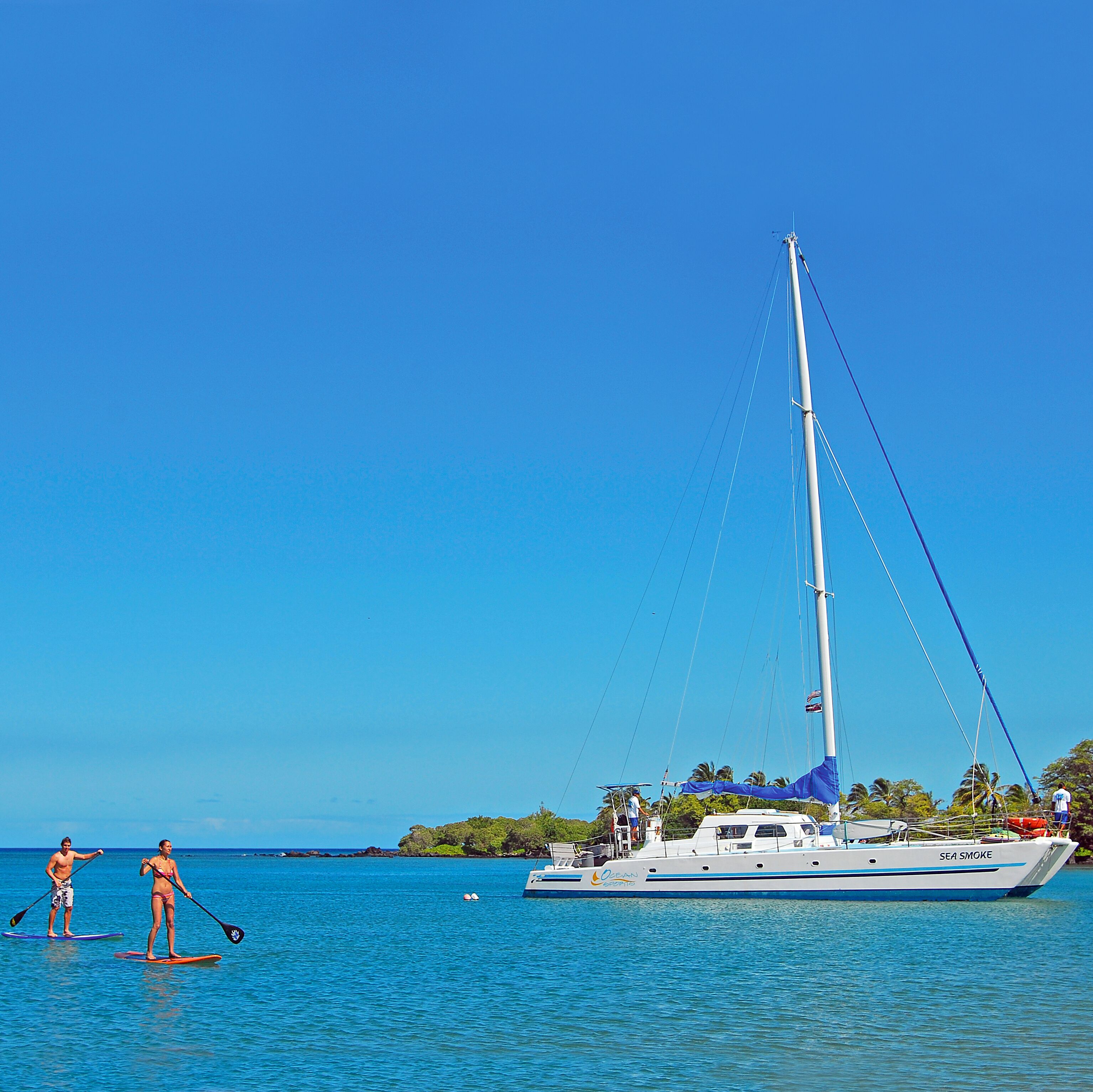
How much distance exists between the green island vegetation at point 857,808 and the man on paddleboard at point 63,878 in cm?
2318

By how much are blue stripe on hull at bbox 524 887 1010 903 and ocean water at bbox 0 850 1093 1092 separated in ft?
1.71

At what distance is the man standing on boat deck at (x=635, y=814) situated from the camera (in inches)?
1783

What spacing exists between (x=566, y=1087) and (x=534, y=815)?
151 metres

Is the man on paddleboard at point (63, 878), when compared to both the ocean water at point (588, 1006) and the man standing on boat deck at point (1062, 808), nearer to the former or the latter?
the ocean water at point (588, 1006)

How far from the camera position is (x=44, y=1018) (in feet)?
59.8

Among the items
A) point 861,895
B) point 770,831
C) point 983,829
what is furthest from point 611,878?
point 983,829

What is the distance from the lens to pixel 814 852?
3975 centimetres

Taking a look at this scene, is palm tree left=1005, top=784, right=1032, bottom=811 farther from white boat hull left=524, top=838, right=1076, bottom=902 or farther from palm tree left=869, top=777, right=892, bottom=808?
white boat hull left=524, top=838, right=1076, bottom=902

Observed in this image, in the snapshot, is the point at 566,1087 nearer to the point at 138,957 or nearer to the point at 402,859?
the point at 138,957

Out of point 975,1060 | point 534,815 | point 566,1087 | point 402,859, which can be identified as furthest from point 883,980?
point 402,859

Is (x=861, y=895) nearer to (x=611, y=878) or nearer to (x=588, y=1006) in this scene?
(x=611, y=878)

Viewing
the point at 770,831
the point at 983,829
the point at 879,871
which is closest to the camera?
the point at 879,871

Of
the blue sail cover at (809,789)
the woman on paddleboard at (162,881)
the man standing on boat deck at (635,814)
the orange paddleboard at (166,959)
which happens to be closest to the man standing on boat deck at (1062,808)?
the blue sail cover at (809,789)

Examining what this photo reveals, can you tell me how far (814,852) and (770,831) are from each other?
2082 mm
